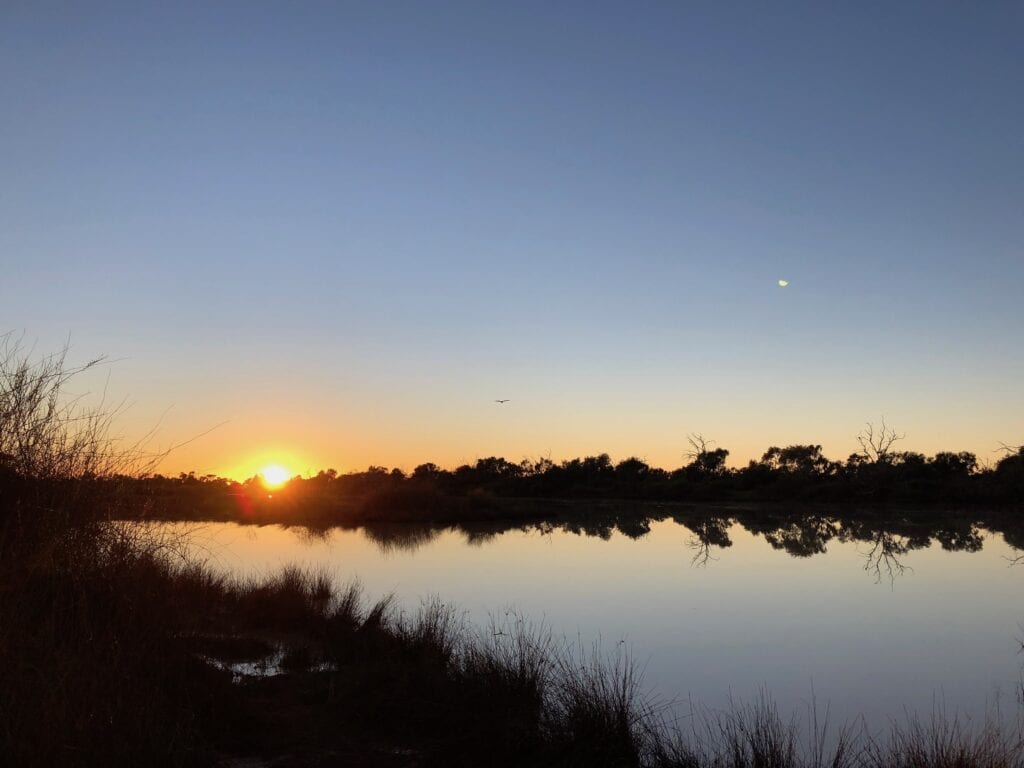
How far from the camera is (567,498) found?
216ft

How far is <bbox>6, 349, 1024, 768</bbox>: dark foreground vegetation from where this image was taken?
3.80 meters

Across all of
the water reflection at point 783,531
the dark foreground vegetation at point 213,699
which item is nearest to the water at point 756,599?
the water reflection at point 783,531

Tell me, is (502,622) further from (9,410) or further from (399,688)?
(9,410)

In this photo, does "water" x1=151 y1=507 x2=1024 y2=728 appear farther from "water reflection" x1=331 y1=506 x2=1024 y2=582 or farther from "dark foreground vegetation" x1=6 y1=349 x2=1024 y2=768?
"dark foreground vegetation" x1=6 y1=349 x2=1024 y2=768

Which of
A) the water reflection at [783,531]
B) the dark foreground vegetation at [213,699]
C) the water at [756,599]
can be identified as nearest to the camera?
the dark foreground vegetation at [213,699]

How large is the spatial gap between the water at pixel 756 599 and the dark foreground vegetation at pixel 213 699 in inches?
48.8

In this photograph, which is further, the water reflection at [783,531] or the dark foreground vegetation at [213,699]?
the water reflection at [783,531]

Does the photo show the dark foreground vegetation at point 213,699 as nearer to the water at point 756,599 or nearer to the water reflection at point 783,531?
the water at point 756,599

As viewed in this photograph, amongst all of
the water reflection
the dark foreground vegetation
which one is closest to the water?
the water reflection

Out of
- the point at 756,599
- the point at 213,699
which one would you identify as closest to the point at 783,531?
the point at 756,599

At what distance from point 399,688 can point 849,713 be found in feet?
13.2

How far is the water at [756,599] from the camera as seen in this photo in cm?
781

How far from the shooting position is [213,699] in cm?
517

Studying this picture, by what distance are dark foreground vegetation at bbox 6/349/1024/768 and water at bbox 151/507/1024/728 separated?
1240 mm
